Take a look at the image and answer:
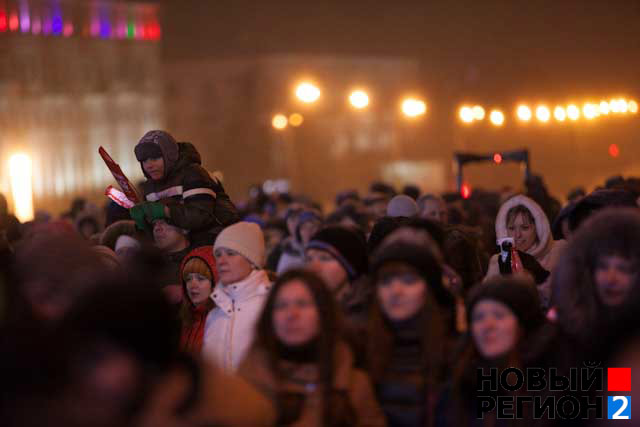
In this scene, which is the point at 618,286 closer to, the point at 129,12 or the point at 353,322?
the point at 353,322

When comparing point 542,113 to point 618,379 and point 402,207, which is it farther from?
point 618,379

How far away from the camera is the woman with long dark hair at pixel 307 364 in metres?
4.69

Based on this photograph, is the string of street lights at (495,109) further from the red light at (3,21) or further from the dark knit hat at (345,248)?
the red light at (3,21)

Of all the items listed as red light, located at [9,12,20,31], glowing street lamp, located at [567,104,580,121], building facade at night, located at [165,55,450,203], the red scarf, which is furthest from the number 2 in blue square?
building facade at night, located at [165,55,450,203]

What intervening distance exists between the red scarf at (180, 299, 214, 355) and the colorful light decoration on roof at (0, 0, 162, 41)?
4123 cm

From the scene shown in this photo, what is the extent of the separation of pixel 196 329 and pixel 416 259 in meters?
2.08

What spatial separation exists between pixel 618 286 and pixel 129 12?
5062 centimetres

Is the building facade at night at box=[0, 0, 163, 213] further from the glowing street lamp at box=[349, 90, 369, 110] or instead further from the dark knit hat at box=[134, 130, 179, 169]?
the dark knit hat at box=[134, 130, 179, 169]

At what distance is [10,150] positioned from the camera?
46344 mm

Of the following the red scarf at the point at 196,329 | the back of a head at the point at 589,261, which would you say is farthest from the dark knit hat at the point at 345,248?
the red scarf at the point at 196,329

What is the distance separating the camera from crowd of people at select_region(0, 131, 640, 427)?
364cm

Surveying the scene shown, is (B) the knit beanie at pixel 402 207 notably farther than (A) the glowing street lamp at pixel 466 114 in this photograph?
No

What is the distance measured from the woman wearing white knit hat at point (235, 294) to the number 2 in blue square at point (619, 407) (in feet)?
6.66

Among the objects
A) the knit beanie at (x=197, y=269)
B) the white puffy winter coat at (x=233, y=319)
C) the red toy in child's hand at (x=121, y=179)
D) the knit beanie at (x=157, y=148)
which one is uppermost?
the knit beanie at (x=157, y=148)
